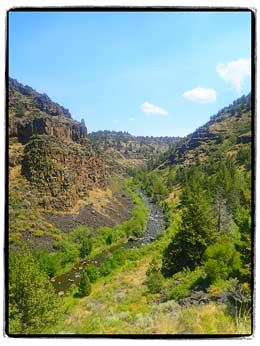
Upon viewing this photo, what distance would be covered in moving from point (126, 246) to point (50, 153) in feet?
35.0

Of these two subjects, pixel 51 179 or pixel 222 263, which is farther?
pixel 51 179

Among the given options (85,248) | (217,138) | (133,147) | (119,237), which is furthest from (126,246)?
(133,147)

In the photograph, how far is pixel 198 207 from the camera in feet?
34.6

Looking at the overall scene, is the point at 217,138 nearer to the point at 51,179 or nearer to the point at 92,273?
the point at 51,179

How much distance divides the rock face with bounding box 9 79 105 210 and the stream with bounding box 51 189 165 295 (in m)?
6.07

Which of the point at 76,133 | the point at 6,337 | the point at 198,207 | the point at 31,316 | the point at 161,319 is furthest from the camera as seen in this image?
the point at 76,133

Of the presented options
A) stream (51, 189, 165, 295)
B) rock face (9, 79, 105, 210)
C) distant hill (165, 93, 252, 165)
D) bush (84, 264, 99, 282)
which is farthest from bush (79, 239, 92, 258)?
distant hill (165, 93, 252, 165)

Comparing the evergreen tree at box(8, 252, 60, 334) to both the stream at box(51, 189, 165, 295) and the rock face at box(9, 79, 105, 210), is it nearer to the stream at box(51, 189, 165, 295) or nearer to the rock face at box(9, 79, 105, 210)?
the stream at box(51, 189, 165, 295)

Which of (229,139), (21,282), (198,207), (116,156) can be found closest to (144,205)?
(229,139)

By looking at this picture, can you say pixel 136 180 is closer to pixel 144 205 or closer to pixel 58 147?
pixel 144 205

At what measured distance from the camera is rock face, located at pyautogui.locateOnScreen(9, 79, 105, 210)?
81.6 feet

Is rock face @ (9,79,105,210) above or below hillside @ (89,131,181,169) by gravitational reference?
below

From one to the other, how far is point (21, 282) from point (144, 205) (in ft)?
91.2

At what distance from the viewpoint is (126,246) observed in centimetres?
2075
